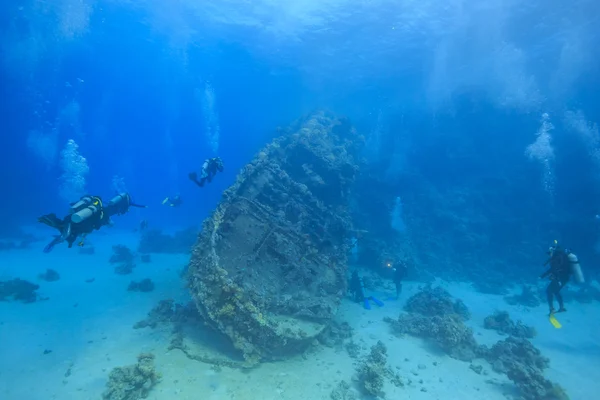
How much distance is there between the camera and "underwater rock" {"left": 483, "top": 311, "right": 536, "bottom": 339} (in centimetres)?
1188

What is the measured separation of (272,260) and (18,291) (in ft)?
40.8

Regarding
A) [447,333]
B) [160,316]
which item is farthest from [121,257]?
[447,333]

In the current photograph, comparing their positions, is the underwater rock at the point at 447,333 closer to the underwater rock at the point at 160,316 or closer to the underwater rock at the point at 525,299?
the underwater rock at the point at 525,299

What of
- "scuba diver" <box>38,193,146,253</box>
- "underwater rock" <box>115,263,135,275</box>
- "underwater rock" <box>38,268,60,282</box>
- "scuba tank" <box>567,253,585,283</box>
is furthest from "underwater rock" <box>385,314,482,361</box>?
"underwater rock" <box>38,268,60,282</box>

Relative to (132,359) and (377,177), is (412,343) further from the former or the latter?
(377,177)

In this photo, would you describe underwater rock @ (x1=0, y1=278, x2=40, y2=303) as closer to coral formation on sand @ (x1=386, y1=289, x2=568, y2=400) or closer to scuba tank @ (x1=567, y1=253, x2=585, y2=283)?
coral formation on sand @ (x1=386, y1=289, x2=568, y2=400)

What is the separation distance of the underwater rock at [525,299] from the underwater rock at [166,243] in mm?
22261

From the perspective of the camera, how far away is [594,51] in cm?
3002

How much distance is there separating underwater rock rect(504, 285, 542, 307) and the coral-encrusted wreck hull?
10693mm

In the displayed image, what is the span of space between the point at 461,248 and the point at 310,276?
53.9 feet

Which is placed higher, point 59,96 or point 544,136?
point 59,96

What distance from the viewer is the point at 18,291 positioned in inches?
521

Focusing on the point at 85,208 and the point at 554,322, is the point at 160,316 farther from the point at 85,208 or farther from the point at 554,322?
the point at 554,322

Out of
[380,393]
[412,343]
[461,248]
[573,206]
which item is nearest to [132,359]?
[380,393]
